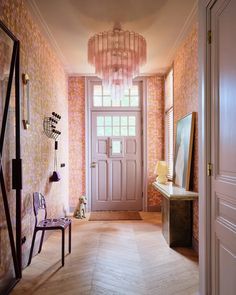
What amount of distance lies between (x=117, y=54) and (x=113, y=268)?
2363mm

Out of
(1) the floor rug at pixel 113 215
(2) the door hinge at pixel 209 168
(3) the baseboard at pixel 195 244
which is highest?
(2) the door hinge at pixel 209 168

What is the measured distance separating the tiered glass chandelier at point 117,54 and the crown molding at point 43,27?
26.0 inches

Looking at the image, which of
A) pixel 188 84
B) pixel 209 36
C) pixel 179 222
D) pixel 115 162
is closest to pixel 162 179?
pixel 179 222

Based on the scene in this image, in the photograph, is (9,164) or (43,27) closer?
(9,164)

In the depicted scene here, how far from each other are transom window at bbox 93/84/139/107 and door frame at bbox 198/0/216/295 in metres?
3.12

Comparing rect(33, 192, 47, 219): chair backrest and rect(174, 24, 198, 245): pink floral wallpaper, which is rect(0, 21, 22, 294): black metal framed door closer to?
rect(33, 192, 47, 219): chair backrest

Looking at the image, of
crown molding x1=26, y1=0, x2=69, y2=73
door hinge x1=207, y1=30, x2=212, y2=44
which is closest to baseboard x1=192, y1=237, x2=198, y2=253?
door hinge x1=207, y1=30, x2=212, y2=44

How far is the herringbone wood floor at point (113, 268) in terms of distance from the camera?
7.02 feet

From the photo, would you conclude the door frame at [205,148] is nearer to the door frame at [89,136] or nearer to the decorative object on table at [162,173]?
the decorative object on table at [162,173]

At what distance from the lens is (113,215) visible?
15.1 feet

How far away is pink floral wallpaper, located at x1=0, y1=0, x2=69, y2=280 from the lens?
7.93ft

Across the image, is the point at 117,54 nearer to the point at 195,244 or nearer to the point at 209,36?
the point at 209,36

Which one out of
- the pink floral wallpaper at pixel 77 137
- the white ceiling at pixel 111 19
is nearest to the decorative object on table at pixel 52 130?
the pink floral wallpaper at pixel 77 137

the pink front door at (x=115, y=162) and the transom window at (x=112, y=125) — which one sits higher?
the transom window at (x=112, y=125)
